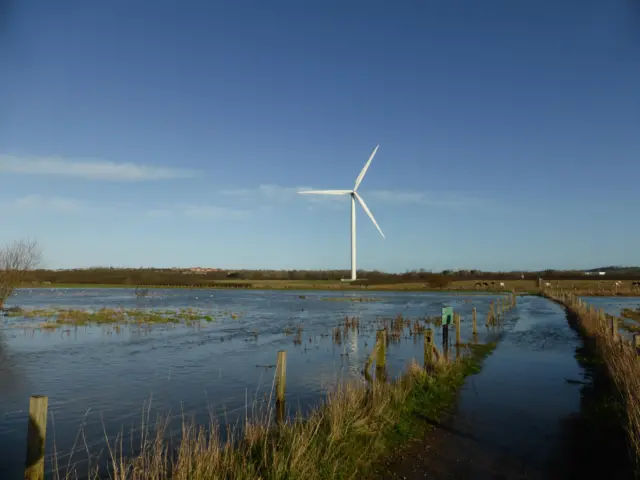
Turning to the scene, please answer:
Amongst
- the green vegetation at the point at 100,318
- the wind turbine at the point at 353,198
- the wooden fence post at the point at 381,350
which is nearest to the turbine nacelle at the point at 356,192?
the wind turbine at the point at 353,198

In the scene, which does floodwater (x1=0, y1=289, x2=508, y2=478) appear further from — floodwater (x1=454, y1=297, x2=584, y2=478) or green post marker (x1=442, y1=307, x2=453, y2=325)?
floodwater (x1=454, y1=297, x2=584, y2=478)

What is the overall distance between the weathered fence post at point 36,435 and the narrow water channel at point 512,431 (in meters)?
5.89

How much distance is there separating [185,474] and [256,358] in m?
18.0

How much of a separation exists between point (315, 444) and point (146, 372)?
14.5 meters

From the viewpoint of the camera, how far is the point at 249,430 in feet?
31.6

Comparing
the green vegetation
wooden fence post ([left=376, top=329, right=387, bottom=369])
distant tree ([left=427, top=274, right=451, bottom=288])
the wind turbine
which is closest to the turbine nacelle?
the wind turbine

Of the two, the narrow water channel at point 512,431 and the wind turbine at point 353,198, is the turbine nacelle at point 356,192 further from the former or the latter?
the narrow water channel at point 512,431

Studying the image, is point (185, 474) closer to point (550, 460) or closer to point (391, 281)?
point (550, 460)

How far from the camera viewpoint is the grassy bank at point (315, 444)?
772 cm

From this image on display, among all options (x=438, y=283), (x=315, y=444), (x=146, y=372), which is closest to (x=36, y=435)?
(x=315, y=444)

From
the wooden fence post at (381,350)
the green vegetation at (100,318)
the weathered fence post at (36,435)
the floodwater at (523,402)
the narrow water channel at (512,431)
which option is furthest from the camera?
the green vegetation at (100,318)

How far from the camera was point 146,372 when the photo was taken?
21.4 m

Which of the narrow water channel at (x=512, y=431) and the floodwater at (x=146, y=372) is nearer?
the narrow water channel at (x=512, y=431)

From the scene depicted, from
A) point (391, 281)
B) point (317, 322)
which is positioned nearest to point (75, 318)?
point (317, 322)
